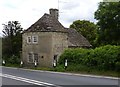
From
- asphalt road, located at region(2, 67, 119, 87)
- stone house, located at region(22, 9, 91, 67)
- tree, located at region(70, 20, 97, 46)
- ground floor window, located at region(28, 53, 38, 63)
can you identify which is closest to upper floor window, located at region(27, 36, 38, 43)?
stone house, located at region(22, 9, 91, 67)

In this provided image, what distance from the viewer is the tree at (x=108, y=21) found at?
42372mm

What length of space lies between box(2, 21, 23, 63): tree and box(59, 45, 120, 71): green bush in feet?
63.0

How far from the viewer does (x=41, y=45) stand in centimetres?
4469

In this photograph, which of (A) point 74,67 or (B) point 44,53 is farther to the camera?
(B) point 44,53

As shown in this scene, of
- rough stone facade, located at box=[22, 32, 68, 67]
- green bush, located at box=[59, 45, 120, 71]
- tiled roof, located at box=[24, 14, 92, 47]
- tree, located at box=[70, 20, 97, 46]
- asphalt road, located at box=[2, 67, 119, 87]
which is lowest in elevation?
asphalt road, located at box=[2, 67, 119, 87]

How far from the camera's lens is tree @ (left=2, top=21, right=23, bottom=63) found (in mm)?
54156

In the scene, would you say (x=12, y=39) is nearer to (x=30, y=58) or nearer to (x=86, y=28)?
(x=30, y=58)

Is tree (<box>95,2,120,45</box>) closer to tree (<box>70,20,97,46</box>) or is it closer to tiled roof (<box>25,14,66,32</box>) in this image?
tiled roof (<box>25,14,66,32</box>)

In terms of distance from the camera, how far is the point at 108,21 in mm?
44031

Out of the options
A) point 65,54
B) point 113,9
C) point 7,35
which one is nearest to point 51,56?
point 65,54

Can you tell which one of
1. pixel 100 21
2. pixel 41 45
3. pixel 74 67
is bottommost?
pixel 74 67

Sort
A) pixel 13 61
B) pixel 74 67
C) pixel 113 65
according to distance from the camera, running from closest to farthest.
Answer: pixel 113 65
pixel 74 67
pixel 13 61

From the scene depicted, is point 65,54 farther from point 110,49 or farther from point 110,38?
point 110,38

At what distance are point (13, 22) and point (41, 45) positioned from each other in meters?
13.5
